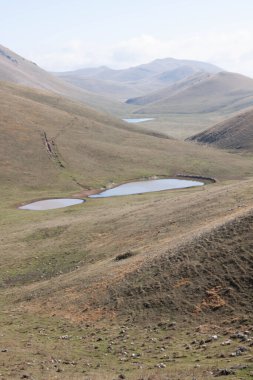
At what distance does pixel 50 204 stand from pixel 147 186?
96.5 ft

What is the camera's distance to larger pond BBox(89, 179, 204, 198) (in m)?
116

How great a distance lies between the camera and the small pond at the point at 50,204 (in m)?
100

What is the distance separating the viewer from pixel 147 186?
12525 centimetres

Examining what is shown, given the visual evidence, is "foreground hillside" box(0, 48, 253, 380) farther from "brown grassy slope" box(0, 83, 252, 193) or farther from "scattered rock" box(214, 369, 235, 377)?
"brown grassy slope" box(0, 83, 252, 193)

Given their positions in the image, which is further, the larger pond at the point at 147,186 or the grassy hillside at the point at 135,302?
the larger pond at the point at 147,186

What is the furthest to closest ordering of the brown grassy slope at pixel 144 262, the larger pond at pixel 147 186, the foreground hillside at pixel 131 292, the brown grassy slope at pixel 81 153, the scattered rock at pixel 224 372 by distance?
the brown grassy slope at pixel 81 153, the larger pond at pixel 147 186, the brown grassy slope at pixel 144 262, the foreground hillside at pixel 131 292, the scattered rock at pixel 224 372

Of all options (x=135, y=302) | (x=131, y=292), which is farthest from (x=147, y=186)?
(x=135, y=302)

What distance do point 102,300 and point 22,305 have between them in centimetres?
838

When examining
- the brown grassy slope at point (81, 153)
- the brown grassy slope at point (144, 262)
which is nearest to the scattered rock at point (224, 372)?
the brown grassy slope at point (144, 262)

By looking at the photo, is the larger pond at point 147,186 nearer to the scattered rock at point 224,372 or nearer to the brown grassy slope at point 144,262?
the brown grassy slope at point 144,262

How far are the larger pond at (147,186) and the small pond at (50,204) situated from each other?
22.4 ft

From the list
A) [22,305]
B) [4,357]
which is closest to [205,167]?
[22,305]

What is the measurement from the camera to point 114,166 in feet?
475

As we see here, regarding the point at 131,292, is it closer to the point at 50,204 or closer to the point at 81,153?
the point at 50,204
